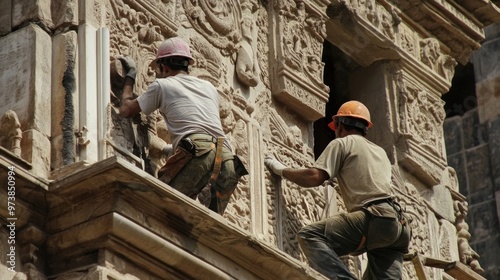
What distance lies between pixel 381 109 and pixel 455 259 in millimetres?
1489

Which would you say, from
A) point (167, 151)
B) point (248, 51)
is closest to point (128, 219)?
point (167, 151)

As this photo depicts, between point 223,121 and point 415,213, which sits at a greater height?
point 415,213

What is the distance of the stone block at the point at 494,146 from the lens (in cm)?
2227

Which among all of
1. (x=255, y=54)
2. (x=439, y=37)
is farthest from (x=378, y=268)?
(x=439, y=37)

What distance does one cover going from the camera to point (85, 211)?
12258 mm

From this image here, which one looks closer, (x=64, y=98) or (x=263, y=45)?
(x=64, y=98)

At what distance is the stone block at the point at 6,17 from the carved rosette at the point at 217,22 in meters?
1.65

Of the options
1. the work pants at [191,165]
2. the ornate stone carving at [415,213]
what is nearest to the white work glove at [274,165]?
the work pants at [191,165]

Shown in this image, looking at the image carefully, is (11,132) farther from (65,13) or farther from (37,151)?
(65,13)

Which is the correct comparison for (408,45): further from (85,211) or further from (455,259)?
(85,211)

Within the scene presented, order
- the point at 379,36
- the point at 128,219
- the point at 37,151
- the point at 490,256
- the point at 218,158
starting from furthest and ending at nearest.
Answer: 1. the point at 490,256
2. the point at 379,36
3. the point at 218,158
4. the point at 37,151
5. the point at 128,219

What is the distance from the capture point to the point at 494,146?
2236 cm

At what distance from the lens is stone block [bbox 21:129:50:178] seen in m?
12.6

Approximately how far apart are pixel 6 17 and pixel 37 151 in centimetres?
125
